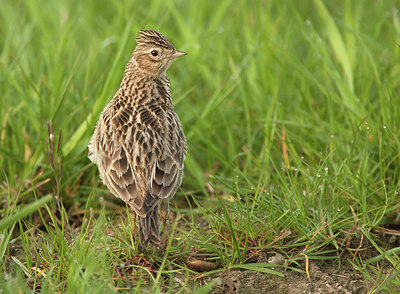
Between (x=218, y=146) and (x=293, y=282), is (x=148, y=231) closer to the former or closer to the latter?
(x=293, y=282)

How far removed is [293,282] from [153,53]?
2011 millimetres

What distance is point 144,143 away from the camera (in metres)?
4.61

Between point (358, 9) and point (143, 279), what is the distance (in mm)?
5268

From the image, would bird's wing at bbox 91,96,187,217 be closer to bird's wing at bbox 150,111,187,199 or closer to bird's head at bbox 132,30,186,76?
bird's wing at bbox 150,111,187,199

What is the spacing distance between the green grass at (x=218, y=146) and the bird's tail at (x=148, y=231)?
6.9 inches

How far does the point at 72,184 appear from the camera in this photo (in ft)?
18.3

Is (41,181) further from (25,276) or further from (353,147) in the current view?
(353,147)

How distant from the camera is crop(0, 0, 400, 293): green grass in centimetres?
442

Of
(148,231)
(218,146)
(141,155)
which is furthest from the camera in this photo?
Result: (218,146)

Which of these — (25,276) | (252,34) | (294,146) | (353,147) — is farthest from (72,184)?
(252,34)

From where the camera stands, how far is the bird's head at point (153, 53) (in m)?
5.04

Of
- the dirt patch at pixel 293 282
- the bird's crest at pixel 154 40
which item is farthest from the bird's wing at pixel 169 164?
the dirt patch at pixel 293 282

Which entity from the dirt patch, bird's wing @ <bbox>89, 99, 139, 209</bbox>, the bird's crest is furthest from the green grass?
the bird's crest

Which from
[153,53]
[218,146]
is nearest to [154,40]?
[153,53]
